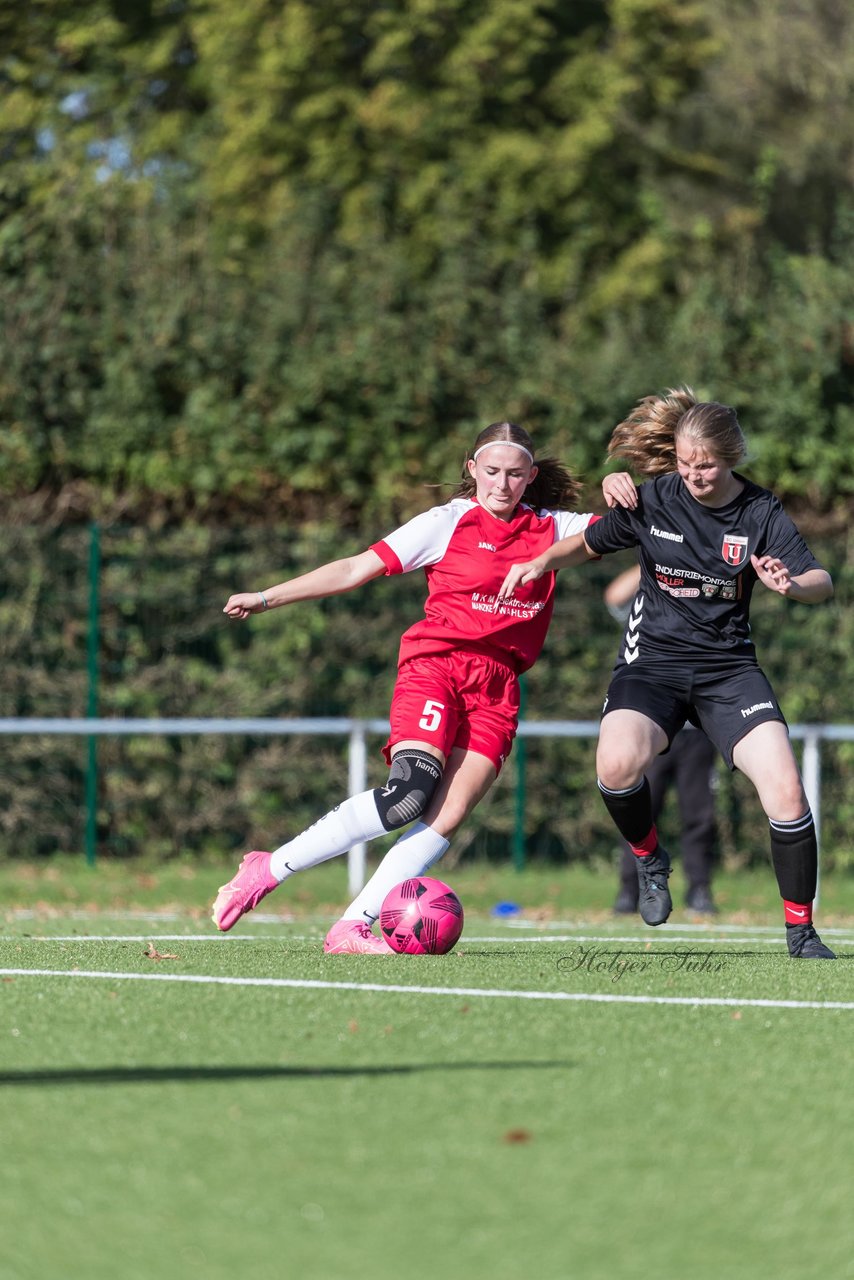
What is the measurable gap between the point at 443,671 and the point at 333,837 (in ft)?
2.48

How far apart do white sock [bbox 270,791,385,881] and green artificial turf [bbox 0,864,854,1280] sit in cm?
40

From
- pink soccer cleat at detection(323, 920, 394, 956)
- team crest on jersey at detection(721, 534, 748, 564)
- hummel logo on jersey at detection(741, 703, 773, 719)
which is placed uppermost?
team crest on jersey at detection(721, 534, 748, 564)

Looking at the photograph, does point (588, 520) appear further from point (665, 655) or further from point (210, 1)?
point (210, 1)

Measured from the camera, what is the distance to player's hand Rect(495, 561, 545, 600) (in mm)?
6848

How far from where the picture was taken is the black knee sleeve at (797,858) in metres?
6.79

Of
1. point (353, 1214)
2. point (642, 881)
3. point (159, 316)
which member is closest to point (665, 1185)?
point (353, 1214)

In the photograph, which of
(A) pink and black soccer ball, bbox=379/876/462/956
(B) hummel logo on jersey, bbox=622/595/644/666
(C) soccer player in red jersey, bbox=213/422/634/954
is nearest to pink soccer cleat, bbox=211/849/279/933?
(C) soccer player in red jersey, bbox=213/422/634/954

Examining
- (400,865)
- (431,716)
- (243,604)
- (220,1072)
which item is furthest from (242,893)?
(220,1072)

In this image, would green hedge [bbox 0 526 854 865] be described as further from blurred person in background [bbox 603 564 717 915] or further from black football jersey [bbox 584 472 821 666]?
black football jersey [bbox 584 472 821 666]

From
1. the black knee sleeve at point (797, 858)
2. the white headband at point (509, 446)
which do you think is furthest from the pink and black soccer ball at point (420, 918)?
the white headband at point (509, 446)

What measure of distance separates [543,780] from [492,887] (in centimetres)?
105

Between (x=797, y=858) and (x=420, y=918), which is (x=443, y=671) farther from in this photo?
(x=797, y=858)

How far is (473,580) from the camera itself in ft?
23.4

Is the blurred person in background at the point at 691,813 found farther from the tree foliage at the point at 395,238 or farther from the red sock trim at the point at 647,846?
the red sock trim at the point at 647,846
